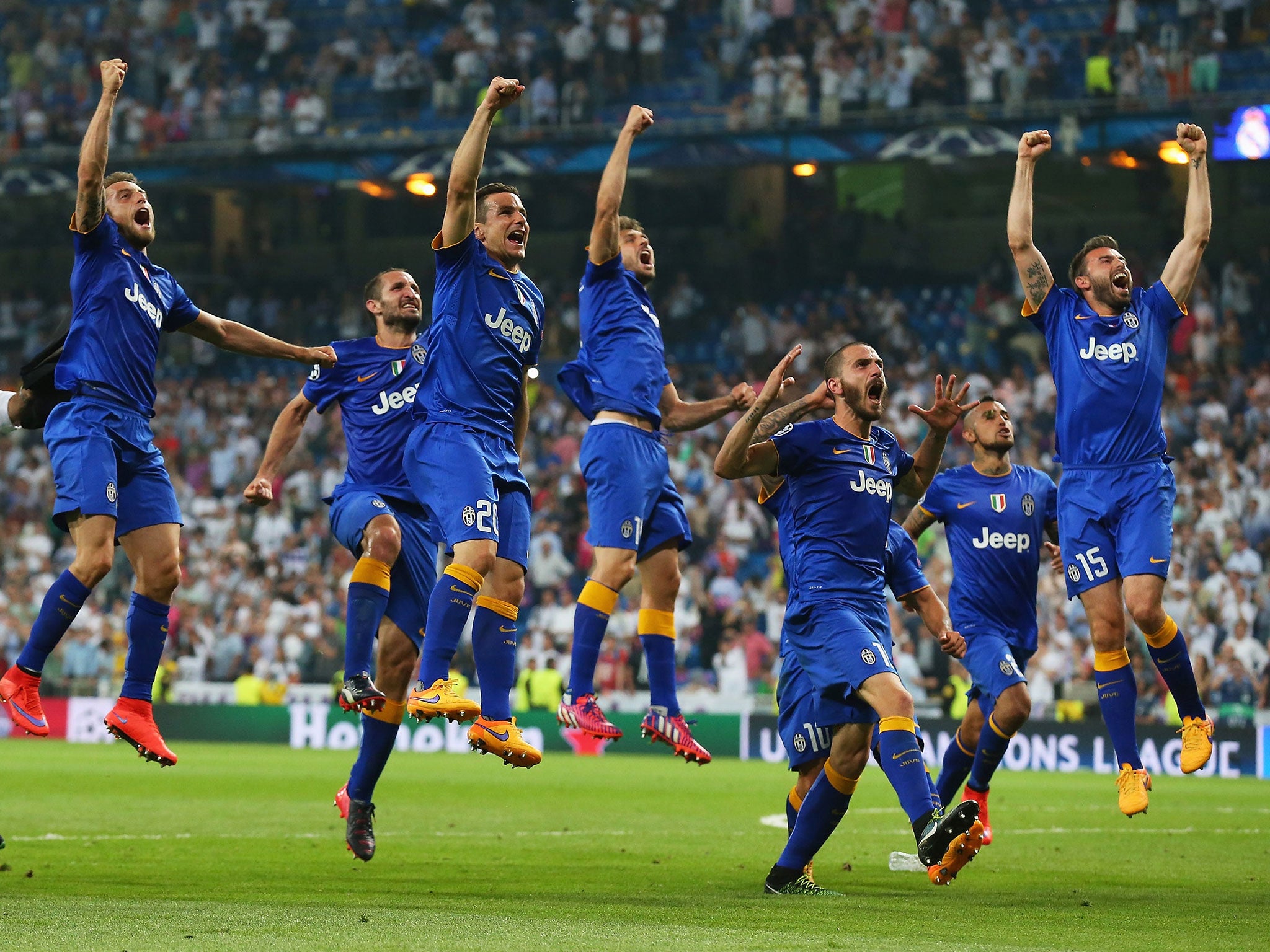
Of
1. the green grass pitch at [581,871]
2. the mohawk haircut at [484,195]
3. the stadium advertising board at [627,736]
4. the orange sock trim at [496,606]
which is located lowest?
the stadium advertising board at [627,736]

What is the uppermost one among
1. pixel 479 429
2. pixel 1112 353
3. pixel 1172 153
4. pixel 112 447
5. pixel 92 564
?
pixel 1172 153

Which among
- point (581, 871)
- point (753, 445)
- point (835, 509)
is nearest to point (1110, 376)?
point (835, 509)

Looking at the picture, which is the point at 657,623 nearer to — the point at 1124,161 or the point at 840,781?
the point at 840,781

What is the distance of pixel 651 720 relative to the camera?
10023 millimetres

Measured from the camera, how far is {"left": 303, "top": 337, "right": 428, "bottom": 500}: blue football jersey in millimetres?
10391

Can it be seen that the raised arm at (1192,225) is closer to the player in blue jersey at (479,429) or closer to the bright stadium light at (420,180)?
the player in blue jersey at (479,429)

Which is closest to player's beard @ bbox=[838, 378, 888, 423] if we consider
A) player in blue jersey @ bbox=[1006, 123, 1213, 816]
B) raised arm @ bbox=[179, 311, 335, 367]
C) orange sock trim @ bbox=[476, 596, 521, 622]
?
player in blue jersey @ bbox=[1006, 123, 1213, 816]

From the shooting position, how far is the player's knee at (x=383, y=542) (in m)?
10.0

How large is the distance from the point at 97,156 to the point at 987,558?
253 inches

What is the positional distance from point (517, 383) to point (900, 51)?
756 inches

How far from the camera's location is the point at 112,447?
9.08 metres

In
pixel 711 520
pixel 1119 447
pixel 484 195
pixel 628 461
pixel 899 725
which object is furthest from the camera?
pixel 711 520

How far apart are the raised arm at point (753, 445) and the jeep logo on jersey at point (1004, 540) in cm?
328

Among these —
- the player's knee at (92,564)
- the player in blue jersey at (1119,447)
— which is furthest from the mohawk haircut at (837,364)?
the player's knee at (92,564)
